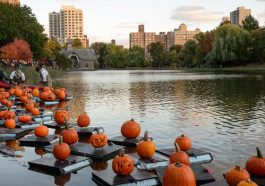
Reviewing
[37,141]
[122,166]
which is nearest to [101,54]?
[37,141]

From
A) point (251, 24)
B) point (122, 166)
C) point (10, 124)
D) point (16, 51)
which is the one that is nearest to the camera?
point (122, 166)

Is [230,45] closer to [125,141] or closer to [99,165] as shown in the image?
[125,141]

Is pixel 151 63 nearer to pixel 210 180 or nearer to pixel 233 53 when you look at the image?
pixel 233 53

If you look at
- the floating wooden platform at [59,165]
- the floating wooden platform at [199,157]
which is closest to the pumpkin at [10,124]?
the floating wooden platform at [59,165]

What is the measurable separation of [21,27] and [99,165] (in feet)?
211

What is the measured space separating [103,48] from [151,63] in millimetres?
26413

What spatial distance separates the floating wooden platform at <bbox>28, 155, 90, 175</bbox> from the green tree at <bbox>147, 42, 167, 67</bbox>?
13260 centimetres

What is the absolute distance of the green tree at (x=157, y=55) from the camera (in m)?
142

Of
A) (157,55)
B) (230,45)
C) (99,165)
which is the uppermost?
(230,45)

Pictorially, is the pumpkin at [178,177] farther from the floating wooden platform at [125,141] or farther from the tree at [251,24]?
the tree at [251,24]

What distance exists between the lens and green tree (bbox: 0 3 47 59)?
6744cm

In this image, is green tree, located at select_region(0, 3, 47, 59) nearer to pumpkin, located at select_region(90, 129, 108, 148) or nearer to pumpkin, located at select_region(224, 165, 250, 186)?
pumpkin, located at select_region(90, 129, 108, 148)

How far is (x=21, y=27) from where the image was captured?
70.8 meters

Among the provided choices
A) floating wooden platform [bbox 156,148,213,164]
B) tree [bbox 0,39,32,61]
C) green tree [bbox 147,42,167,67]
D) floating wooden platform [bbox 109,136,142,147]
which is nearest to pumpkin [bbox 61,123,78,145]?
floating wooden platform [bbox 109,136,142,147]
